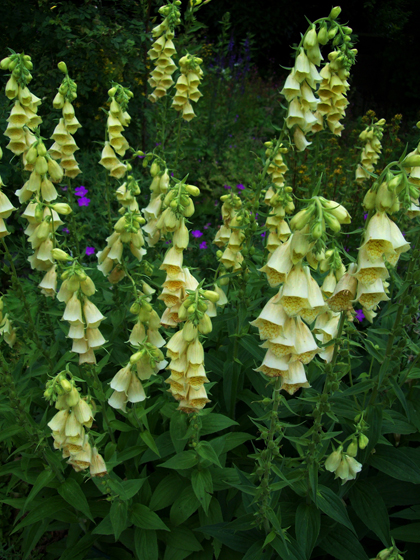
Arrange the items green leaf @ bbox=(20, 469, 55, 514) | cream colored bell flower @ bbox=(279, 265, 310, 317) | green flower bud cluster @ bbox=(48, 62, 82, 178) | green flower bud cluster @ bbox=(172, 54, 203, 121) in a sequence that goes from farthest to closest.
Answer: green flower bud cluster @ bbox=(172, 54, 203, 121) → green flower bud cluster @ bbox=(48, 62, 82, 178) → green leaf @ bbox=(20, 469, 55, 514) → cream colored bell flower @ bbox=(279, 265, 310, 317)

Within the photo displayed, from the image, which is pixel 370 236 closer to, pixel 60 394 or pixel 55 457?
pixel 60 394

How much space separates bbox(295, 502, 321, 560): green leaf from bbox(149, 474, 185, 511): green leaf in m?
0.64

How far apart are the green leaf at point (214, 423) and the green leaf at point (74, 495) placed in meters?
0.69

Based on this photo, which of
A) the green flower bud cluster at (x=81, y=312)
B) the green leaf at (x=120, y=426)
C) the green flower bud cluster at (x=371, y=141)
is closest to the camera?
→ the green flower bud cluster at (x=81, y=312)

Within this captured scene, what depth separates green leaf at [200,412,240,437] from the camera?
2324 millimetres

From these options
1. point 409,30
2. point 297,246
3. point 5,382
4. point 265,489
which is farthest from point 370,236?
point 409,30

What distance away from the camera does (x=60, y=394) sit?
1.84 metres

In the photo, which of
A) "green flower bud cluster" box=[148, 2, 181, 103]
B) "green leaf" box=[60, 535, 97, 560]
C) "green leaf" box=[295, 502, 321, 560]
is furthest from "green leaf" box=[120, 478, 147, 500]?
"green flower bud cluster" box=[148, 2, 181, 103]

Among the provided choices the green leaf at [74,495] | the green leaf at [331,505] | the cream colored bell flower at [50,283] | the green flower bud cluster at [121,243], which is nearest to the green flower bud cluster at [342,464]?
the green leaf at [331,505]

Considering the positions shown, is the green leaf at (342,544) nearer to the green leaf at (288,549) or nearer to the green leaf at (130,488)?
the green leaf at (288,549)

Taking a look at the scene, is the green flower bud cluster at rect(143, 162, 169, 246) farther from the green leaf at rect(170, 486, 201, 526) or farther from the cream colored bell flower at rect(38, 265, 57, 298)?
the green leaf at rect(170, 486, 201, 526)

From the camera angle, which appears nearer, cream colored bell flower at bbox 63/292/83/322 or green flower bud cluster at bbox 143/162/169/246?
cream colored bell flower at bbox 63/292/83/322

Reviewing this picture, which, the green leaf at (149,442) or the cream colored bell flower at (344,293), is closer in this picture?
the cream colored bell flower at (344,293)

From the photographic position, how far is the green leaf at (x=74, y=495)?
89.4 inches
